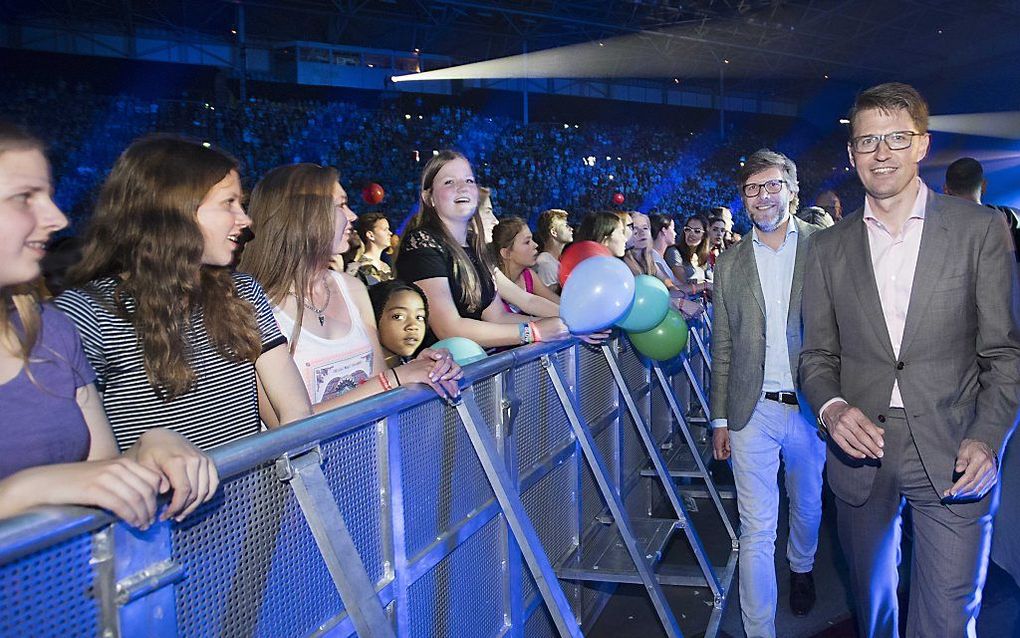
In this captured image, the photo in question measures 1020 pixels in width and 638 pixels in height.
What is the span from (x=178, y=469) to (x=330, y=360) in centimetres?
114

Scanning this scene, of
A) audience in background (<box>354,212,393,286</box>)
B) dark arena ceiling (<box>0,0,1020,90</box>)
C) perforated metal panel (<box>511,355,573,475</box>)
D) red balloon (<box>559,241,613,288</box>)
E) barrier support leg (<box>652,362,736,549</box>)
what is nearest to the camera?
perforated metal panel (<box>511,355,573,475</box>)

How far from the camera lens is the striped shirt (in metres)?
1.59

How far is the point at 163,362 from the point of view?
1613 millimetres

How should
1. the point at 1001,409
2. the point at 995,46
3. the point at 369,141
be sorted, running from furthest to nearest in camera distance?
1. the point at 995,46
2. the point at 369,141
3. the point at 1001,409

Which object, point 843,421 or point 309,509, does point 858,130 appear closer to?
point 843,421

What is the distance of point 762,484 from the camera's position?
3100 millimetres

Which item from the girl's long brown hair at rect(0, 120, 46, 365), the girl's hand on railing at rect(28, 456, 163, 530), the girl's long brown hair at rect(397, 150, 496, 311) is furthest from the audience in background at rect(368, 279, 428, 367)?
the girl's hand on railing at rect(28, 456, 163, 530)

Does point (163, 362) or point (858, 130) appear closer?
point (163, 362)

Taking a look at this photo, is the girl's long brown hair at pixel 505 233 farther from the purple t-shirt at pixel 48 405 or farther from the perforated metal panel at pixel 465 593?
the purple t-shirt at pixel 48 405

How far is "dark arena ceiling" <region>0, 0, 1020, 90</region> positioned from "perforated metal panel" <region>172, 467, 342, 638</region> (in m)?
14.4

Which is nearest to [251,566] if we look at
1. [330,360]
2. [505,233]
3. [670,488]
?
[330,360]

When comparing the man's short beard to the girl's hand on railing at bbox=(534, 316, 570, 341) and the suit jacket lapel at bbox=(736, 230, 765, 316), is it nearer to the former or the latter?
the suit jacket lapel at bbox=(736, 230, 765, 316)

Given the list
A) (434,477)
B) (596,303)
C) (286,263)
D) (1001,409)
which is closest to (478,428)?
(434,477)

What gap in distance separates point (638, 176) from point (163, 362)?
19489mm
